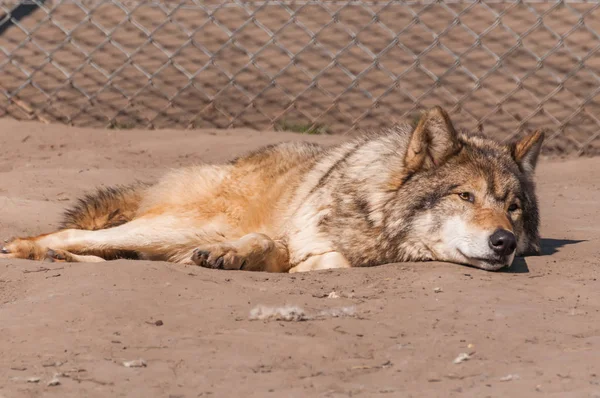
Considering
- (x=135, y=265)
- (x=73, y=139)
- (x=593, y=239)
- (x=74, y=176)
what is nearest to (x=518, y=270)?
(x=593, y=239)

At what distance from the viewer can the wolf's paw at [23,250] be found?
4.29m

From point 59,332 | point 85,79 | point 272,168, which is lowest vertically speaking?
point 59,332

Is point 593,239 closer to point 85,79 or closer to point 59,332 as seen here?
point 59,332

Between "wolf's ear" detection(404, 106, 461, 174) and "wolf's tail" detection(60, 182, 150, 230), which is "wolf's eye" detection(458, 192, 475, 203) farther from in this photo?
"wolf's tail" detection(60, 182, 150, 230)

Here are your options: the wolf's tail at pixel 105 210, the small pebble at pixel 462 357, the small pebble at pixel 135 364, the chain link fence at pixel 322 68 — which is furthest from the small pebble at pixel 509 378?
the chain link fence at pixel 322 68

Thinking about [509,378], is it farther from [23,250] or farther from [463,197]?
[23,250]

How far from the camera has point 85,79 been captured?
744cm

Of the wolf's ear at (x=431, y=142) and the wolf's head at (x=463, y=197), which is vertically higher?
the wolf's ear at (x=431, y=142)

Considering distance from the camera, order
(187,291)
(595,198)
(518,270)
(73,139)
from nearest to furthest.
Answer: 1. (187,291)
2. (518,270)
3. (595,198)
4. (73,139)

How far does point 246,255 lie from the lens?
13.7ft

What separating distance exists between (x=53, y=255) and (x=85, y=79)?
3.46m

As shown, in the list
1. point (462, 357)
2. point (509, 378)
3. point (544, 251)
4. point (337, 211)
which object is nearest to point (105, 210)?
point (337, 211)

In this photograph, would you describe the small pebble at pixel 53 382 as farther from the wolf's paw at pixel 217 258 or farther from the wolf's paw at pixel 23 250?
the wolf's paw at pixel 23 250

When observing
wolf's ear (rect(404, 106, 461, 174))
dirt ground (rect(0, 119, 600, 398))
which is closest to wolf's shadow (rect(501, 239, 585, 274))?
dirt ground (rect(0, 119, 600, 398))
